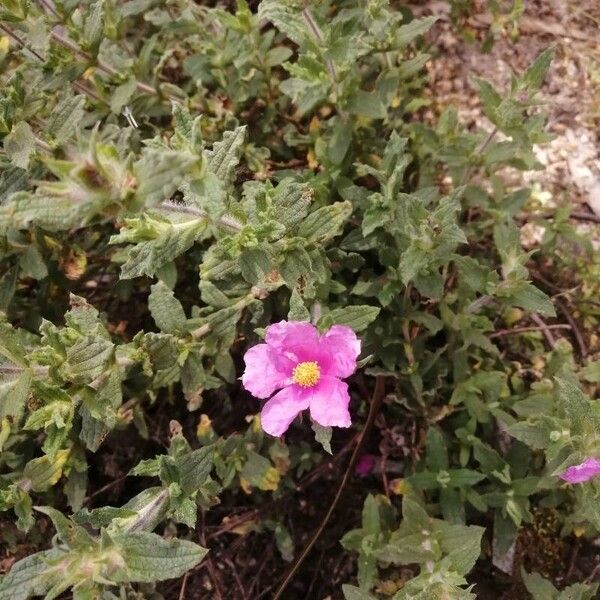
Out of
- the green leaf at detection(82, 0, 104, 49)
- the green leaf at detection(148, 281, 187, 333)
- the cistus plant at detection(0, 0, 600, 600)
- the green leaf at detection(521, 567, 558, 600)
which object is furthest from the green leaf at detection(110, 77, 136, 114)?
the green leaf at detection(521, 567, 558, 600)

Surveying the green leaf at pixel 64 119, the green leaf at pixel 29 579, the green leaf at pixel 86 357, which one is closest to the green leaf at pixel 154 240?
the green leaf at pixel 86 357

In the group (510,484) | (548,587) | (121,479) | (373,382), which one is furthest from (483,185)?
→ (121,479)

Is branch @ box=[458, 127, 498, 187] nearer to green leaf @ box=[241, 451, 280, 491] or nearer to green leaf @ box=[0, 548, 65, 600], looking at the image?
green leaf @ box=[241, 451, 280, 491]

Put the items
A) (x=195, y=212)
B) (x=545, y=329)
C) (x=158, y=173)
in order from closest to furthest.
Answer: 1. (x=158, y=173)
2. (x=195, y=212)
3. (x=545, y=329)

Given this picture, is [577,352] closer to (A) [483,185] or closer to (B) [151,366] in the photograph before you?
(A) [483,185]

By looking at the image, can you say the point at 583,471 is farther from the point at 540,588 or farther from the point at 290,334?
the point at 290,334

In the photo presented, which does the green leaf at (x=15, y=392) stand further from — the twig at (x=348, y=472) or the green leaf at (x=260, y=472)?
the twig at (x=348, y=472)

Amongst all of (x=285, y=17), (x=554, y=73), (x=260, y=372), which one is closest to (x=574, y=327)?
(x=554, y=73)
